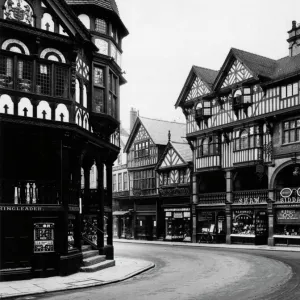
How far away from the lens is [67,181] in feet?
61.3

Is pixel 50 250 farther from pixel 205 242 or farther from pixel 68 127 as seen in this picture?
pixel 205 242

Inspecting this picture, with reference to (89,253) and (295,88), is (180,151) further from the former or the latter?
(89,253)

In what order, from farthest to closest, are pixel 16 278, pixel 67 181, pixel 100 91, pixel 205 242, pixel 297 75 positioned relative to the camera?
pixel 205 242
pixel 297 75
pixel 100 91
pixel 67 181
pixel 16 278

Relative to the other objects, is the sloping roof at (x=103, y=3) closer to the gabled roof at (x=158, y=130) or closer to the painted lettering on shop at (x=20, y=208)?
the painted lettering on shop at (x=20, y=208)

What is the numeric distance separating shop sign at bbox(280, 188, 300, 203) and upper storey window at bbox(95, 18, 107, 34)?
18.2 meters

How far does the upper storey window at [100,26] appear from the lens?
73.8 ft

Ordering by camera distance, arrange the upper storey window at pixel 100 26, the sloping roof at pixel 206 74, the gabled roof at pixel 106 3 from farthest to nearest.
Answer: the sloping roof at pixel 206 74 → the upper storey window at pixel 100 26 → the gabled roof at pixel 106 3

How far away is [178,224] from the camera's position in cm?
4591

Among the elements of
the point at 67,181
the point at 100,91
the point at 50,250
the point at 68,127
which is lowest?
the point at 50,250

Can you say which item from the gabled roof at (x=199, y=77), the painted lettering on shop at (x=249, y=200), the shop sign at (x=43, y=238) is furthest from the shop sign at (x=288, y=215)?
the shop sign at (x=43, y=238)

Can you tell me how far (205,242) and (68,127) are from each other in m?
25.8

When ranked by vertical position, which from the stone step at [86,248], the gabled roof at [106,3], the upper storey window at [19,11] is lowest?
the stone step at [86,248]

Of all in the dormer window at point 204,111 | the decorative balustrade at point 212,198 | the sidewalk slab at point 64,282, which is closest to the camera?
the sidewalk slab at point 64,282

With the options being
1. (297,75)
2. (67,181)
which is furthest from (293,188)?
(67,181)
